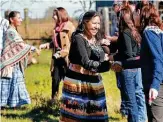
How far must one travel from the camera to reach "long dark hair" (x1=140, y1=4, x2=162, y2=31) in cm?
405

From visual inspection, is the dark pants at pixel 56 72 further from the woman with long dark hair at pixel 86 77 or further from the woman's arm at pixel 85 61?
the woman's arm at pixel 85 61

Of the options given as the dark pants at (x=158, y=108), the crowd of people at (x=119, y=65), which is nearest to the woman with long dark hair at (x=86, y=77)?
the crowd of people at (x=119, y=65)

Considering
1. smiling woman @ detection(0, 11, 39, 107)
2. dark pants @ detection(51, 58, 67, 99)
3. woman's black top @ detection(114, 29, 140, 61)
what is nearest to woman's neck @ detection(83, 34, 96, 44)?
woman's black top @ detection(114, 29, 140, 61)

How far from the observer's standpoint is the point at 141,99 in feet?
19.5

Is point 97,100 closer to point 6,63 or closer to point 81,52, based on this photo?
point 81,52

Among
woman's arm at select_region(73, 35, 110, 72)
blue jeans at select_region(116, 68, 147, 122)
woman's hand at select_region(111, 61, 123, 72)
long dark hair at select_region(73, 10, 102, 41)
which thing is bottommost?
blue jeans at select_region(116, 68, 147, 122)

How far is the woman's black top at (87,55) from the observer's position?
4.20 meters

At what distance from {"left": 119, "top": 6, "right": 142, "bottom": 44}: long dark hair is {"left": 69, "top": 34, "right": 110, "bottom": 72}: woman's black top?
34.0 inches

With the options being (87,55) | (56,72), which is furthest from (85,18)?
(56,72)

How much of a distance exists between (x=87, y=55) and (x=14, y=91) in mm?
2963

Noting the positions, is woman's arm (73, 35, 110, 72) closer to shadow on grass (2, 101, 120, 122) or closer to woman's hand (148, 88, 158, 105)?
woman's hand (148, 88, 158, 105)

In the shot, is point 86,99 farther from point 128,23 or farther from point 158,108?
point 128,23

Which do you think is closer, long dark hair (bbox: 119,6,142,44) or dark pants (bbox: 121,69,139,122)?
long dark hair (bbox: 119,6,142,44)

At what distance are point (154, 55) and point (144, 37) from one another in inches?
8.6
